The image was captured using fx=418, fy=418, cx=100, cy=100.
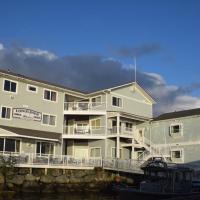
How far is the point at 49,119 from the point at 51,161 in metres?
7.21

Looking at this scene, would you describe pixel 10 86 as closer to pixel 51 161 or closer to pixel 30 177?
pixel 51 161

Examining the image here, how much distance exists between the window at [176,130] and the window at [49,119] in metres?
14.6

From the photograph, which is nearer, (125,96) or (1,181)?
(1,181)

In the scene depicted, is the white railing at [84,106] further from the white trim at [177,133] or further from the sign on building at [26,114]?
the white trim at [177,133]

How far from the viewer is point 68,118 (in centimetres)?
5434

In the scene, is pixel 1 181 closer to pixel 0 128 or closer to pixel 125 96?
pixel 0 128

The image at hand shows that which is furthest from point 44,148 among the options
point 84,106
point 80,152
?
point 84,106

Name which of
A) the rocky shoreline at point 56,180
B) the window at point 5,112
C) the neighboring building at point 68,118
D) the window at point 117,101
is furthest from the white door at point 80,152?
the window at point 5,112

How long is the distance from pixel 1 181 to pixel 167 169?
1514cm

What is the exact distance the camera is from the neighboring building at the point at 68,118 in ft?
147

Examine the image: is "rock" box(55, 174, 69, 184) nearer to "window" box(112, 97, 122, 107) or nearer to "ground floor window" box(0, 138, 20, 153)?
"ground floor window" box(0, 138, 20, 153)

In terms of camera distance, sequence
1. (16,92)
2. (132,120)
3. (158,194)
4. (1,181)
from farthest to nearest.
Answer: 1. (132,120)
2. (16,92)
3. (1,181)
4. (158,194)

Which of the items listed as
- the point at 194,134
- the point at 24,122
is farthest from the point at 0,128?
the point at 194,134

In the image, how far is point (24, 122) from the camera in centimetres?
4597
